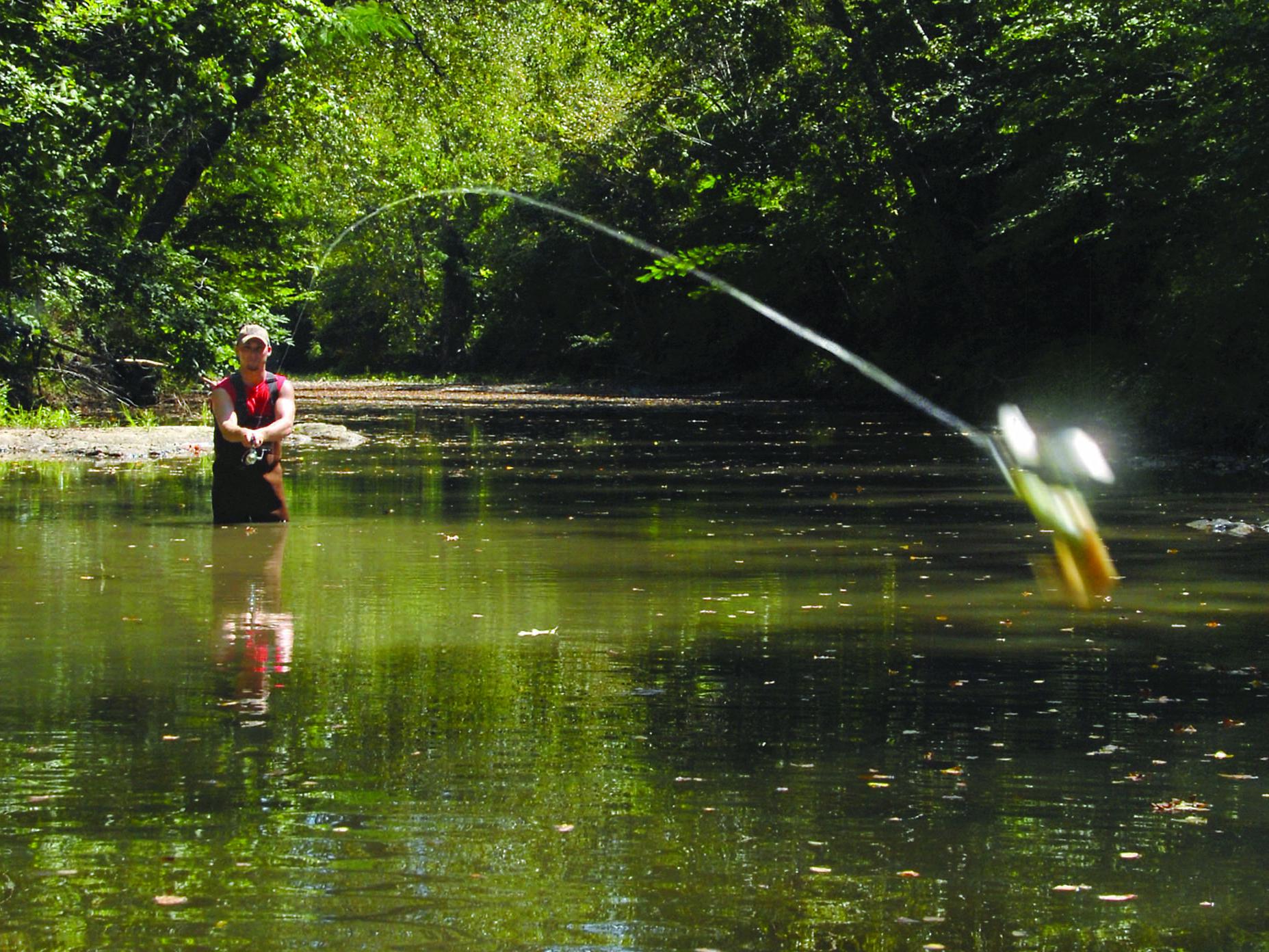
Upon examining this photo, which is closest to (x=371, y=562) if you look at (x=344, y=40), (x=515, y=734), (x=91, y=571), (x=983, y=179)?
(x=91, y=571)

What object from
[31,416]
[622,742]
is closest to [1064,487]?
[622,742]

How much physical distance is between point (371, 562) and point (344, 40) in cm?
2274

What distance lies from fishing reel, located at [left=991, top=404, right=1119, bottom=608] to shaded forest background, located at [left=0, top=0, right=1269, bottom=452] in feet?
3.28

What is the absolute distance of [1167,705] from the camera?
8.59 meters

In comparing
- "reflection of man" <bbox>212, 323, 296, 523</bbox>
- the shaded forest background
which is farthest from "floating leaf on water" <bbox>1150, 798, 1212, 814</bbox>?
the shaded forest background

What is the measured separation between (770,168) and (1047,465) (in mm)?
27091

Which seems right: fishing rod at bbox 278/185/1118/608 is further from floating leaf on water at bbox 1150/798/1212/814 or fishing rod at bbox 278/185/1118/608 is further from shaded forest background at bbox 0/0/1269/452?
floating leaf on water at bbox 1150/798/1212/814

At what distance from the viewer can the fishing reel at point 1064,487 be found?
13680 mm

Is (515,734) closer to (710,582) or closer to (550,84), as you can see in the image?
(710,582)

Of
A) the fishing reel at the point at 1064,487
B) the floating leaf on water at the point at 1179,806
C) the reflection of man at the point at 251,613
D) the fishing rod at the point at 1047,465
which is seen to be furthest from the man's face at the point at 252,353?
the floating leaf on water at the point at 1179,806

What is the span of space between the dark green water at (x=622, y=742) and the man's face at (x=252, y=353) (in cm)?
140

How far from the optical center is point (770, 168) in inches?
2110

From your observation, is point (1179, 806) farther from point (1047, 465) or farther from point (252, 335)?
point (1047, 465)

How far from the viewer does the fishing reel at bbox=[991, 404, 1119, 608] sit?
1368 cm
